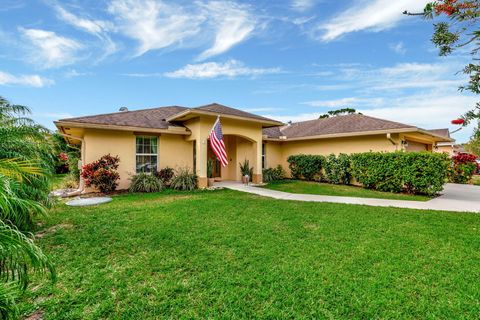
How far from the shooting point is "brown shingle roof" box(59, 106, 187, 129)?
35.9 ft

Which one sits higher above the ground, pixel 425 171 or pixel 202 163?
pixel 202 163

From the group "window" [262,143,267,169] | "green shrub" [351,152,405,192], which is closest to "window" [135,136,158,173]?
"window" [262,143,267,169]

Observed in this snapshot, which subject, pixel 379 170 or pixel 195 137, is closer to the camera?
pixel 379 170

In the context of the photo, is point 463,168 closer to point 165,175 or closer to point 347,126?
point 347,126

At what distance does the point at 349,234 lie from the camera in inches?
210

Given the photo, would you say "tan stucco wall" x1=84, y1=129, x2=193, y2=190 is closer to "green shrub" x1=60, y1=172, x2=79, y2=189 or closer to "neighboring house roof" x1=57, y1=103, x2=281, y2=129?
"neighboring house roof" x1=57, y1=103, x2=281, y2=129

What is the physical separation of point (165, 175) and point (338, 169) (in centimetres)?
997

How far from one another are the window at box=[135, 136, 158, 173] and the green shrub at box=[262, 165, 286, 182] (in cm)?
690

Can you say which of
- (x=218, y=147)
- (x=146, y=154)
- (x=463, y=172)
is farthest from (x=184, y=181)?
(x=463, y=172)

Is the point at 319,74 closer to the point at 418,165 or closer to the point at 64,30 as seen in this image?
the point at 418,165

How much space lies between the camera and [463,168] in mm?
15742

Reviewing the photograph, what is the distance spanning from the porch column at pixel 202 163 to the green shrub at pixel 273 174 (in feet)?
15.5

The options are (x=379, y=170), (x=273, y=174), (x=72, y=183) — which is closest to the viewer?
(x=379, y=170)

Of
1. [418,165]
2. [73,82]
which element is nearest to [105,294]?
[418,165]
